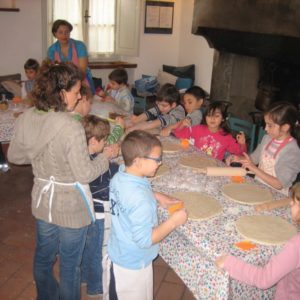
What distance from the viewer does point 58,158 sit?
1640 millimetres

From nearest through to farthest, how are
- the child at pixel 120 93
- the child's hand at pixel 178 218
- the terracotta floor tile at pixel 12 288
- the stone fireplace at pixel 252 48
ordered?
the child's hand at pixel 178 218
the terracotta floor tile at pixel 12 288
the child at pixel 120 93
the stone fireplace at pixel 252 48

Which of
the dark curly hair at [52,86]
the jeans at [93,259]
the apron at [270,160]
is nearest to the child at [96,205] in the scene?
the jeans at [93,259]

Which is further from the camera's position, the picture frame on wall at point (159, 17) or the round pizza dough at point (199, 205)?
the picture frame on wall at point (159, 17)

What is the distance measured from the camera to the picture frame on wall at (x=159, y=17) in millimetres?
6934

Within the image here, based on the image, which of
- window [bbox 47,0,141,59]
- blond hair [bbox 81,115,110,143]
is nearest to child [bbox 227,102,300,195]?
blond hair [bbox 81,115,110,143]

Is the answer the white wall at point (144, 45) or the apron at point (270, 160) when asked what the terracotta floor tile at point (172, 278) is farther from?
the white wall at point (144, 45)

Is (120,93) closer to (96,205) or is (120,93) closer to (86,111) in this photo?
(86,111)

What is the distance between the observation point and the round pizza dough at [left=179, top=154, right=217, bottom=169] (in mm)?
2277

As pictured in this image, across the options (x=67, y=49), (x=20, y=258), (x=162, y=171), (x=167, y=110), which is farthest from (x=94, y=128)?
(x=67, y=49)

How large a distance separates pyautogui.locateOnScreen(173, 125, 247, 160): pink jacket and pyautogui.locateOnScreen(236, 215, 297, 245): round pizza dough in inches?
39.3

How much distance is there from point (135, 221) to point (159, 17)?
20.8 feet

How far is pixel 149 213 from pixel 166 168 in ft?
2.80

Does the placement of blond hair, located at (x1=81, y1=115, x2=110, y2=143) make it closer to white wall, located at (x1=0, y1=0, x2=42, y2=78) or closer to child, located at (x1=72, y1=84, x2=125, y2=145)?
child, located at (x1=72, y1=84, x2=125, y2=145)

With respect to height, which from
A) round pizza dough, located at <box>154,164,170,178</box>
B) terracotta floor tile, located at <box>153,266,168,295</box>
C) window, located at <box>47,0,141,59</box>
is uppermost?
window, located at <box>47,0,141,59</box>
